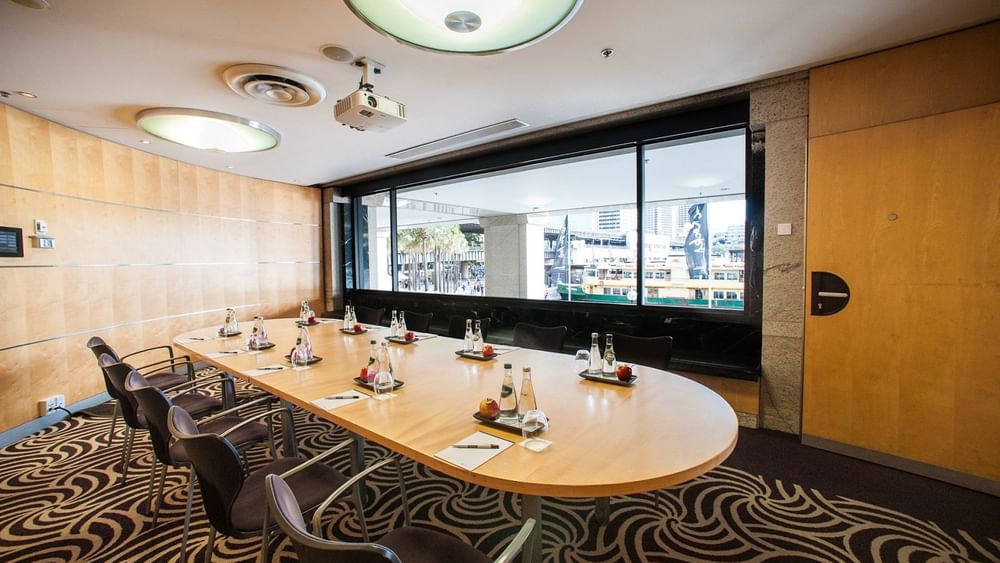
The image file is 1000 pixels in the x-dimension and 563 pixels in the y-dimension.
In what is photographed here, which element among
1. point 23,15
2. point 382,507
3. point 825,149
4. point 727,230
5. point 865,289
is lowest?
point 382,507

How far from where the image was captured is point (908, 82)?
270 cm

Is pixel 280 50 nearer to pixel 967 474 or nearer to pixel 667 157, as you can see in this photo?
pixel 667 157

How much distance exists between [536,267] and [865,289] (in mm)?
8451

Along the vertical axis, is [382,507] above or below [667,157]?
below

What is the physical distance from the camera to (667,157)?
504 centimetres

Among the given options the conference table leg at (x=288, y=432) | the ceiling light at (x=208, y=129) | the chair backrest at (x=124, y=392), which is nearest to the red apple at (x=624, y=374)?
the conference table leg at (x=288, y=432)

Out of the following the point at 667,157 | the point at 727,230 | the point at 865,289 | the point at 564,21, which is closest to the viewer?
the point at 564,21

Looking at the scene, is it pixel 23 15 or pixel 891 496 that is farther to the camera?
pixel 891 496

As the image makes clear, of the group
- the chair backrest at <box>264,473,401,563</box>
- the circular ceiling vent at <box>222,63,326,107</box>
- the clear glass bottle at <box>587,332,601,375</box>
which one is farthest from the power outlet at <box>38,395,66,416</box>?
the clear glass bottle at <box>587,332,601,375</box>

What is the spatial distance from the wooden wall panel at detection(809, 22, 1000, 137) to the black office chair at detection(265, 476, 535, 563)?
351cm

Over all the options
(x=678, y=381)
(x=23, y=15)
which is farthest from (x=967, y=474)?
(x=23, y=15)

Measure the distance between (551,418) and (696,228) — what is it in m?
4.76

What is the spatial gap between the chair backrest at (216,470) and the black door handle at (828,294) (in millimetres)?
3727

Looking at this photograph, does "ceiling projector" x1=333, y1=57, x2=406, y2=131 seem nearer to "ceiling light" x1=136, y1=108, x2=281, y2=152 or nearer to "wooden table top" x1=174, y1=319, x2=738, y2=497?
"ceiling light" x1=136, y1=108, x2=281, y2=152
